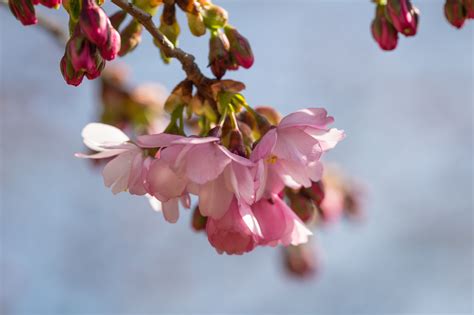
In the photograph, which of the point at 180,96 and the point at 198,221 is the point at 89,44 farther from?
the point at 198,221

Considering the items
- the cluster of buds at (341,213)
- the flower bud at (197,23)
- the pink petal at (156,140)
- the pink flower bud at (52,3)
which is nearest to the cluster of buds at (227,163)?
the pink petal at (156,140)

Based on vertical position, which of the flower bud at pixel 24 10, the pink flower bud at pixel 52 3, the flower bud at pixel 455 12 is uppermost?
the flower bud at pixel 455 12

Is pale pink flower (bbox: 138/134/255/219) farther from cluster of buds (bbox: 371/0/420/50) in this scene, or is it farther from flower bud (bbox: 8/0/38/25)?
cluster of buds (bbox: 371/0/420/50)

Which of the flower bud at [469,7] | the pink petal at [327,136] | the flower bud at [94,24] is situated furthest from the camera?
the flower bud at [469,7]

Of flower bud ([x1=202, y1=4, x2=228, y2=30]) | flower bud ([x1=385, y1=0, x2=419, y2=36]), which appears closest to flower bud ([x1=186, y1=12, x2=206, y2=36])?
flower bud ([x1=202, y1=4, x2=228, y2=30])

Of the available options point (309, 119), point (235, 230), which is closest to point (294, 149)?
point (309, 119)

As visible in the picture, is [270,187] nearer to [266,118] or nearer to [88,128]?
[266,118]

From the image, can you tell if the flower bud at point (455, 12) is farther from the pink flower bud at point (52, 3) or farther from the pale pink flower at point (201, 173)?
the pink flower bud at point (52, 3)
